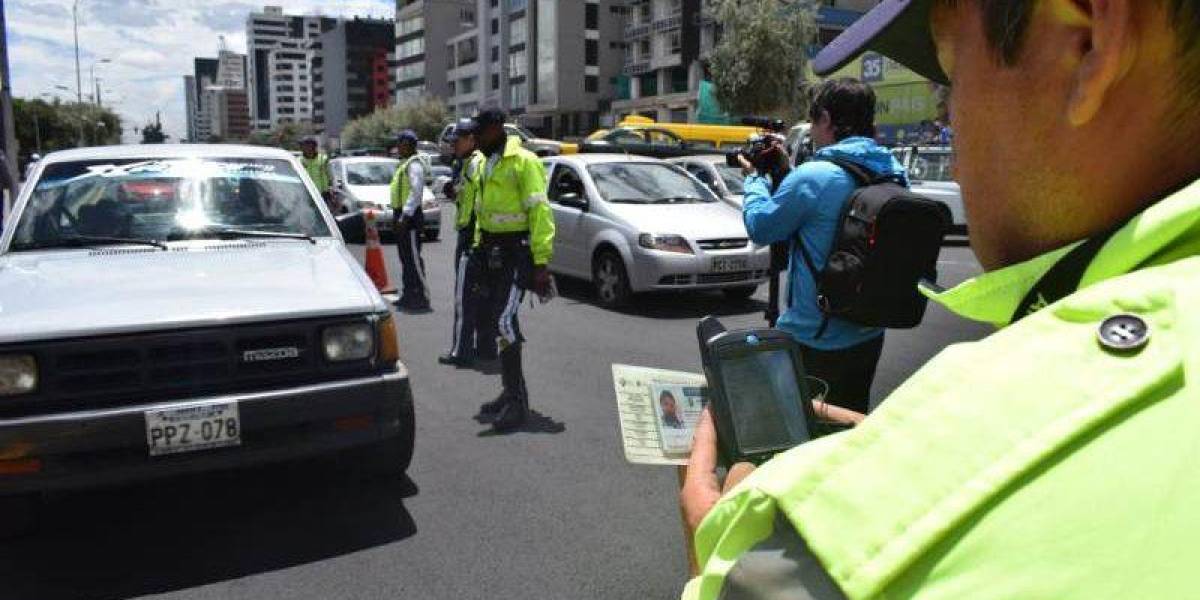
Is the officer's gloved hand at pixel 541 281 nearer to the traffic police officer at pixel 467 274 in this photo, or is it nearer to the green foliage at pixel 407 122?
the traffic police officer at pixel 467 274

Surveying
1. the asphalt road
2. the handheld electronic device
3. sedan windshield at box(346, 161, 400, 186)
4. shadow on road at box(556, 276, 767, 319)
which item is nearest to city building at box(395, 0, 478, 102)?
sedan windshield at box(346, 161, 400, 186)

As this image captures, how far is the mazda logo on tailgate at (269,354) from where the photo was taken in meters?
3.47

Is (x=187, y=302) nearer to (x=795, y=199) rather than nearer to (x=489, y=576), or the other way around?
(x=489, y=576)

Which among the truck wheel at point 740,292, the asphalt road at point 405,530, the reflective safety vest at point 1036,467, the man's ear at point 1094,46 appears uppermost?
the man's ear at point 1094,46

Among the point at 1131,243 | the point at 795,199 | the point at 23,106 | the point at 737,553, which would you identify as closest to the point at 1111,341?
the point at 1131,243

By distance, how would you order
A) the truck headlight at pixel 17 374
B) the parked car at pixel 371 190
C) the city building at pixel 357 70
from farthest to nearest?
the city building at pixel 357 70, the parked car at pixel 371 190, the truck headlight at pixel 17 374

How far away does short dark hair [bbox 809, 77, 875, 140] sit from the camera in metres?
3.29

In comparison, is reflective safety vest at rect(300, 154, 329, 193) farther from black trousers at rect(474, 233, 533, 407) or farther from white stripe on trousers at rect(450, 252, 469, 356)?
black trousers at rect(474, 233, 533, 407)

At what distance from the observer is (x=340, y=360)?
3.69m

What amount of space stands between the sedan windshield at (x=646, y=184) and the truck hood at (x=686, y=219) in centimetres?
24

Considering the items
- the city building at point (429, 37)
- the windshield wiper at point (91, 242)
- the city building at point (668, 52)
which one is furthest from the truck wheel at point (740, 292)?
the city building at point (429, 37)

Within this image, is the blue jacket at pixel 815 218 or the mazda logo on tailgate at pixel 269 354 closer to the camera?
the blue jacket at pixel 815 218

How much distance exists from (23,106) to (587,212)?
66128 mm

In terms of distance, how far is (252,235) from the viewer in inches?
182
